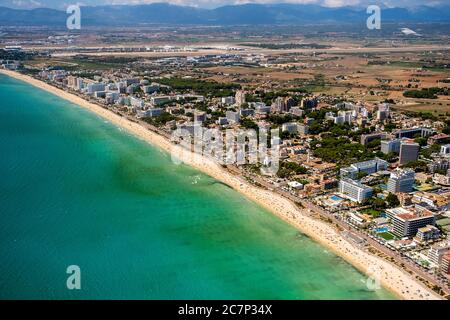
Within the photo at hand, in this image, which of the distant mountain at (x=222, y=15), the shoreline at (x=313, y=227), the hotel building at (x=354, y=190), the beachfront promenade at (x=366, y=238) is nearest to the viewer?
the shoreline at (x=313, y=227)

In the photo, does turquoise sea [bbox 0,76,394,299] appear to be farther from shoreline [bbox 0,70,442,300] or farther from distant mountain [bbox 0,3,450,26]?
distant mountain [bbox 0,3,450,26]

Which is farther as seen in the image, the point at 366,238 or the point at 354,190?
the point at 354,190

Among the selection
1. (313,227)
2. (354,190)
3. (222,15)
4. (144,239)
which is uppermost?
(222,15)

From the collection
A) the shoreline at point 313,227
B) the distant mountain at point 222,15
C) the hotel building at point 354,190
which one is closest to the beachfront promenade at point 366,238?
the shoreline at point 313,227

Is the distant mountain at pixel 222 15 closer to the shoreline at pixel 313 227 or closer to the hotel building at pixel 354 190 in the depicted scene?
the shoreline at pixel 313 227

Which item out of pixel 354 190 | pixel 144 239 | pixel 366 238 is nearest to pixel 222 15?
pixel 354 190

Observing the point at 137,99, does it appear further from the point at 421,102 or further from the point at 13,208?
the point at 421,102

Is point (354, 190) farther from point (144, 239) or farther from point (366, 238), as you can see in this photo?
point (144, 239)

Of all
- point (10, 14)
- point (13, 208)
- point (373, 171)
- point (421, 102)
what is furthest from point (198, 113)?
point (10, 14)
